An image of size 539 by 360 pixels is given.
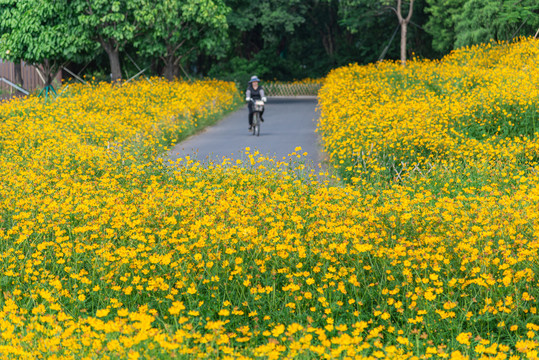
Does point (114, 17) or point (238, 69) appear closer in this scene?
point (114, 17)

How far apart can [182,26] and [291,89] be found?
69.0ft

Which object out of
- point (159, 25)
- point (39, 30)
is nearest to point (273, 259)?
point (159, 25)

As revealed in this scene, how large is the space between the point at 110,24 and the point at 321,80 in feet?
88.2

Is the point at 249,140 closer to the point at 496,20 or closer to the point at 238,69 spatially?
the point at 496,20

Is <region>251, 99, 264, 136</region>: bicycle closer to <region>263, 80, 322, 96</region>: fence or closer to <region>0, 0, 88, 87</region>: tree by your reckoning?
<region>0, 0, 88, 87</region>: tree

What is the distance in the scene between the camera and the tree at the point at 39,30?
24953mm

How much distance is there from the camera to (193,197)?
7844 mm

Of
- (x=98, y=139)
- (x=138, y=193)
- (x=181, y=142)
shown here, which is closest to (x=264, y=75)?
(x=181, y=142)

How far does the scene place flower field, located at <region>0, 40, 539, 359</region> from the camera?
420cm

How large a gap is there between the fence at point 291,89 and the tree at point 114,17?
2321 centimetres

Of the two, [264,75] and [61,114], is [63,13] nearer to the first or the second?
[61,114]

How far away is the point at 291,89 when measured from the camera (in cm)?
4888

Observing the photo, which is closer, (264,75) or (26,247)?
(26,247)

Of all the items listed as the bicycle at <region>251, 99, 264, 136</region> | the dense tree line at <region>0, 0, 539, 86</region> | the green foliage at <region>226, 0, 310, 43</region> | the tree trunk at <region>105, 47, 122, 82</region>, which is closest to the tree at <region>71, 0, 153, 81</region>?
the dense tree line at <region>0, 0, 539, 86</region>
